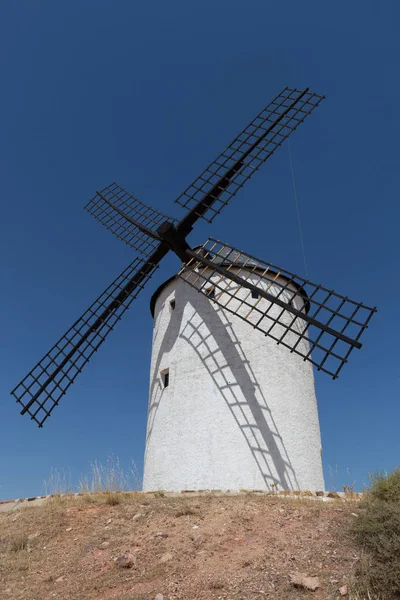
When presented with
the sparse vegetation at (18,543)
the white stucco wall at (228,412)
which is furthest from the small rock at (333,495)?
the sparse vegetation at (18,543)

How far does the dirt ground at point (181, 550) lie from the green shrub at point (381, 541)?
0.17 meters

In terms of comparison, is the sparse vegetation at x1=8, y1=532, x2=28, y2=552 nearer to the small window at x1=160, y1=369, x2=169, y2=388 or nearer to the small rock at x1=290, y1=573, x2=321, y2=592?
the small rock at x1=290, y1=573, x2=321, y2=592

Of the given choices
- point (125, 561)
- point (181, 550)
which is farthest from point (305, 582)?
point (125, 561)

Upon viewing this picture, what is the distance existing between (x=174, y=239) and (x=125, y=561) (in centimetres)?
766

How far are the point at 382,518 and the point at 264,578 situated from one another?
1640 millimetres

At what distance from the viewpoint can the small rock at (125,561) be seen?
596 cm

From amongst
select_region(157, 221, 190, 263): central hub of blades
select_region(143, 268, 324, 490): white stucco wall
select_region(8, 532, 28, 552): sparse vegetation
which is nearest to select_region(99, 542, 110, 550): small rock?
select_region(8, 532, 28, 552): sparse vegetation

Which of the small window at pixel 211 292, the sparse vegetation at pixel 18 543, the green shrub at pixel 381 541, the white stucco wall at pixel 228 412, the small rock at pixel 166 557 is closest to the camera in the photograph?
the green shrub at pixel 381 541

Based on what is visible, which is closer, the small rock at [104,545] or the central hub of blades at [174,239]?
the small rock at [104,545]

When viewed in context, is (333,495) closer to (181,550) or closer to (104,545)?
(181,550)

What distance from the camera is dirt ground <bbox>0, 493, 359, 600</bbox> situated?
528 centimetres

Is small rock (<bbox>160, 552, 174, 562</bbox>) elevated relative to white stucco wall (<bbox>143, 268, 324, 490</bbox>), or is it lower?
lower

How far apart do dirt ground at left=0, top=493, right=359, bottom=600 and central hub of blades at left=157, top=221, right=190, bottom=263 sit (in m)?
5.97

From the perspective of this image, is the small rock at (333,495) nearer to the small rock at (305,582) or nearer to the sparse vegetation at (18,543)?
the small rock at (305,582)
